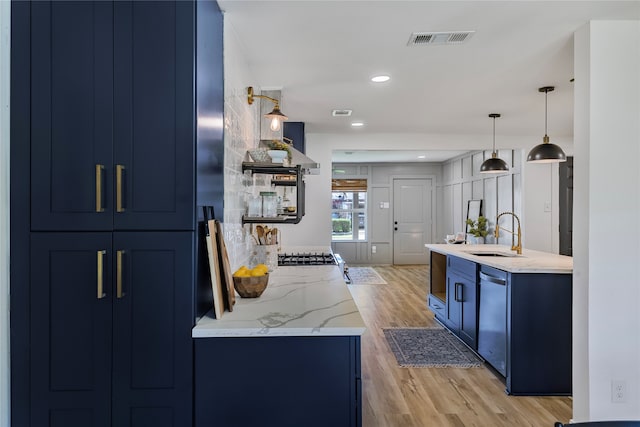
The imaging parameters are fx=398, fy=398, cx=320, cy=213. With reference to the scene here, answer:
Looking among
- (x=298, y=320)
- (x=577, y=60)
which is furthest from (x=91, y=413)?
(x=577, y=60)

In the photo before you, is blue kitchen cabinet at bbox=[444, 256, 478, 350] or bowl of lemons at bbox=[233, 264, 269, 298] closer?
bowl of lemons at bbox=[233, 264, 269, 298]

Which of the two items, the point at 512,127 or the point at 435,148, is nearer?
the point at 512,127

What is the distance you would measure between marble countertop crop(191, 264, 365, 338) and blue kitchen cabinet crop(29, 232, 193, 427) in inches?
6.8

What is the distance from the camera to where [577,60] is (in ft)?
7.57

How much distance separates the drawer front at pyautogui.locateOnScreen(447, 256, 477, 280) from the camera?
11.3 feet

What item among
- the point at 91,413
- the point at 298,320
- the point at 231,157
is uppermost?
the point at 231,157

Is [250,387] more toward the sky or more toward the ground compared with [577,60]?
more toward the ground

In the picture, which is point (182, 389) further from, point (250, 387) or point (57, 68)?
point (57, 68)

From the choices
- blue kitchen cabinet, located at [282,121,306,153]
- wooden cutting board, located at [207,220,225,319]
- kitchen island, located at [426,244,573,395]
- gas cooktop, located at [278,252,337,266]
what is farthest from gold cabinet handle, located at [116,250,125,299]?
blue kitchen cabinet, located at [282,121,306,153]

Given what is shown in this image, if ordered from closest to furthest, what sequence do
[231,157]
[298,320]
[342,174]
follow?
[298,320] < [231,157] < [342,174]

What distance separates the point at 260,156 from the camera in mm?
2568

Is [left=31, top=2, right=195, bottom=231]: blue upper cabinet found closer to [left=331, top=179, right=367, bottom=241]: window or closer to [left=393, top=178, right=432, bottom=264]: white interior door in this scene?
[left=331, top=179, right=367, bottom=241]: window

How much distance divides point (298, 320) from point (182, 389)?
50cm

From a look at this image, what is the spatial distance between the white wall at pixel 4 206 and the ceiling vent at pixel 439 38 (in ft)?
6.40
